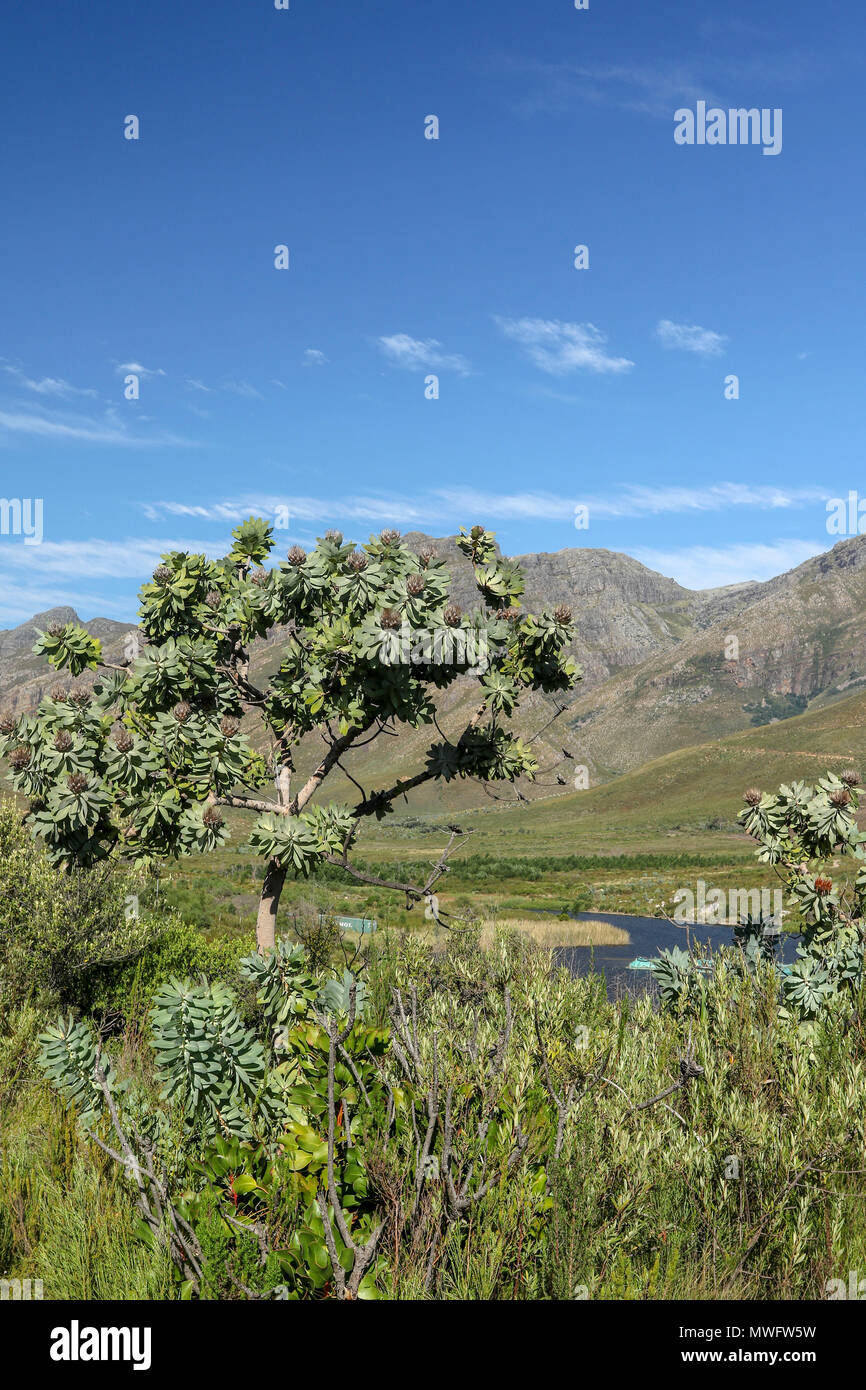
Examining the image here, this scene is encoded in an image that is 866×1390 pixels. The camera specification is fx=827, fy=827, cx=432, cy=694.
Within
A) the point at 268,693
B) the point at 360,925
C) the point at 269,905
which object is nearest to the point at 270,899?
the point at 269,905

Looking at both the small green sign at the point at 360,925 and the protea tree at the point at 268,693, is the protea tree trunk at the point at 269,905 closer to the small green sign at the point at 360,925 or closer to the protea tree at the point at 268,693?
the protea tree at the point at 268,693

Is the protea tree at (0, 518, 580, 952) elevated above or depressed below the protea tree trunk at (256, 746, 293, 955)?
above

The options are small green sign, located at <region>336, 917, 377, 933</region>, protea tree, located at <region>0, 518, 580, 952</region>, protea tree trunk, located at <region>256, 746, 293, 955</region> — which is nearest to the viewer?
protea tree, located at <region>0, 518, 580, 952</region>

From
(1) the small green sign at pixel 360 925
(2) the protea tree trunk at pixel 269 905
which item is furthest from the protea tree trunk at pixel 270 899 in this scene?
(1) the small green sign at pixel 360 925

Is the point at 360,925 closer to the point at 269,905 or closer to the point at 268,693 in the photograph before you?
the point at 269,905

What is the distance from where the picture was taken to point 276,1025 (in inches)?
240

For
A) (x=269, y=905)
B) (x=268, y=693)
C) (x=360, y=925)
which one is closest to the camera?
(x=269, y=905)

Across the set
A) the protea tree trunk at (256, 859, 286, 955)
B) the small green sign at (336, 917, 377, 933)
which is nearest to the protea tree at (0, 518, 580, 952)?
the protea tree trunk at (256, 859, 286, 955)

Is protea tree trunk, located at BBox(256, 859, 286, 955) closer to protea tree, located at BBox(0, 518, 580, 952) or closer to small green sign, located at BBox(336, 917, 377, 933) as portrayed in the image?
protea tree, located at BBox(0, 518, 580, 952)

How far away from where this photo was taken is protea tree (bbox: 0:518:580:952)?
6691 millimetres

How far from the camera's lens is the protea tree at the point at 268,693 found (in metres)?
6.69

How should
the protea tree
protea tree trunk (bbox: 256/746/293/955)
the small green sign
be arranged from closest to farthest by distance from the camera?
1. the protea tree
2. protea tree trunk (bbox: 256/746/293/955)
3. the small green sign

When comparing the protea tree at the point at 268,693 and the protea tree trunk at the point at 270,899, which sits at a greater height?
the protea tree at the point at 268,693

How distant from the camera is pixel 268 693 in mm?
8031
